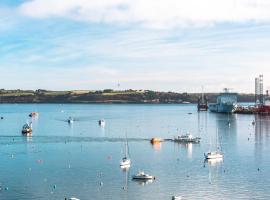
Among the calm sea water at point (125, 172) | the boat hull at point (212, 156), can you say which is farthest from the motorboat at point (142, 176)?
the boat hull at point (212, 156)

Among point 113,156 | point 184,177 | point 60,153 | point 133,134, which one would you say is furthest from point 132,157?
point 133,134

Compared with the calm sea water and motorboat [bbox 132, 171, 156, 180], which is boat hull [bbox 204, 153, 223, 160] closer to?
the calm sea water

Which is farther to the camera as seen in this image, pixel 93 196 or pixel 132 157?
pixel 132 157

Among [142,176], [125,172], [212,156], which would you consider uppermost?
[212,156]

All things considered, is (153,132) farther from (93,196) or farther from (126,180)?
(93,196)

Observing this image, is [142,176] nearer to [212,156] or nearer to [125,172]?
[125,172]

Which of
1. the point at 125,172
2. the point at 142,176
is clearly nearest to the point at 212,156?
the point at 125,172

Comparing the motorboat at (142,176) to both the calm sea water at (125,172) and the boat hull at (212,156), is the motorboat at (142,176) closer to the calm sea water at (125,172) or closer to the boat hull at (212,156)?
the calm sea water at (125,172)

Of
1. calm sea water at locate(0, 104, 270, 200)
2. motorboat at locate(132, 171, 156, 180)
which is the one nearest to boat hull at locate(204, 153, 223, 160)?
calm sea water at locate(0, 104, 270, 200)

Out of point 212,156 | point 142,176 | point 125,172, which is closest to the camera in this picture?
point 142,176

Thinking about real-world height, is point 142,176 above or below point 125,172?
above

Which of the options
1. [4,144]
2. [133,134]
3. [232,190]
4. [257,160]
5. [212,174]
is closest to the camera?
[232,190]

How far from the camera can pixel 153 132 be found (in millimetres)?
144250

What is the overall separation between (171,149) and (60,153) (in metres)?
22.0
